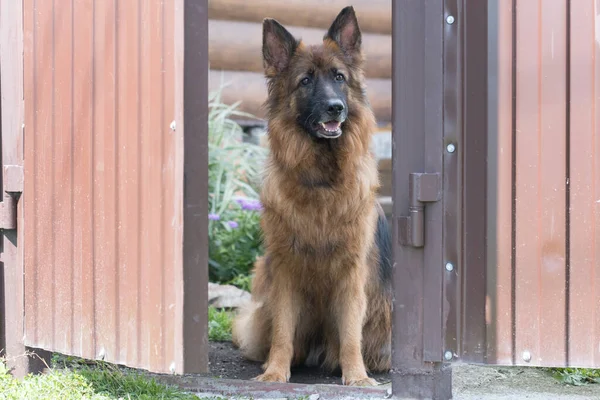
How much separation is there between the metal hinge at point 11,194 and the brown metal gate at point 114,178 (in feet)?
0.19

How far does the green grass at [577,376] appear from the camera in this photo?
4.19 meters

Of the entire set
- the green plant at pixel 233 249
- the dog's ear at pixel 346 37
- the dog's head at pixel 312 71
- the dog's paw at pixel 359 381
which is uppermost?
the dog's ear at pixel 346 37

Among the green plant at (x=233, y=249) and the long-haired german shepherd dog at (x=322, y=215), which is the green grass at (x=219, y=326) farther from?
the green plant at (x=233, y=249)

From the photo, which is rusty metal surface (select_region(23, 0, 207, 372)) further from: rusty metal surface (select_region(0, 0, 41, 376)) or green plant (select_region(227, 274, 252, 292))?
green plant (select_region(227, 274, 252, 292))

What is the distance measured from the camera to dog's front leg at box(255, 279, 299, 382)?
14.4 feet

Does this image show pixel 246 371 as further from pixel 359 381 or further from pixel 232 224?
Result: pixel 232 224

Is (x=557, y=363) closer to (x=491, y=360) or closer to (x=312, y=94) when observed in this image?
(x=491, y=360)

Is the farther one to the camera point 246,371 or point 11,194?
point 246,371

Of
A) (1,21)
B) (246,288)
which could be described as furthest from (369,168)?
(246,288)

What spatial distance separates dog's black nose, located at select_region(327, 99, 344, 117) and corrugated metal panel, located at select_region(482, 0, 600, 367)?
1187mm

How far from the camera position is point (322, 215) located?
4.33m

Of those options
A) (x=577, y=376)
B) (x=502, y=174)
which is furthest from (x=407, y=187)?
(x=577, y=376)

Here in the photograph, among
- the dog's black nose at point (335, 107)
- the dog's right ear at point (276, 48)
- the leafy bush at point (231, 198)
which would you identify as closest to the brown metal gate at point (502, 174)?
the dog's black nose at point (335, 107)

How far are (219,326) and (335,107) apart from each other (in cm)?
227
